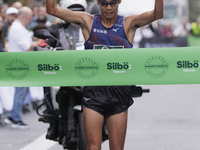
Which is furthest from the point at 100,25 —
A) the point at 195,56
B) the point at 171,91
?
the point at 171,91

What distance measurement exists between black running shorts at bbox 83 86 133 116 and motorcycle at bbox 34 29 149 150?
2.18 feet

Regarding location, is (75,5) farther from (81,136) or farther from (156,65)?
(156,65)

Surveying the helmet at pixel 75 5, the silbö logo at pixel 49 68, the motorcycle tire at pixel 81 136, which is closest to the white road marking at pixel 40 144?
the motorcycle tire at pixel 81 136

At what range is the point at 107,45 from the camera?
5172 millimetres

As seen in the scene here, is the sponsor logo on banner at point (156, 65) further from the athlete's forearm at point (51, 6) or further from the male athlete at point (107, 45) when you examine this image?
the athlete's forearm at point (51, 6)

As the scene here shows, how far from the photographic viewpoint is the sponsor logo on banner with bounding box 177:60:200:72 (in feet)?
16.8

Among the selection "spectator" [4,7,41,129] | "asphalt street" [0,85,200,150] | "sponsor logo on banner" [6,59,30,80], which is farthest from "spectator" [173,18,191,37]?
"sponsor logo on banner" [6,59,30,80]

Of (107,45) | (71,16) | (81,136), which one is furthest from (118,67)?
(81,136)

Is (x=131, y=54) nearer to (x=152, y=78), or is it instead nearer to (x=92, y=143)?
(x=152, y=78)

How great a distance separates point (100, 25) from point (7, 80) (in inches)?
42.9

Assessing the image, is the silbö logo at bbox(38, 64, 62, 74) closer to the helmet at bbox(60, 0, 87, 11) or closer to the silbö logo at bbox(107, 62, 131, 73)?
the silbö logo at bbox(107, 62, 131, 73)

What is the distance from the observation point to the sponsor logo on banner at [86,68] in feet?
17.1

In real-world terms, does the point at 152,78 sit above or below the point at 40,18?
below

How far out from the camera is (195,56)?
512cm
